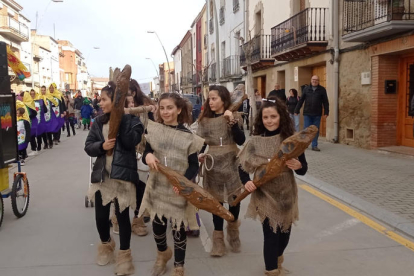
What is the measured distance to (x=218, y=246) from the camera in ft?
13.9

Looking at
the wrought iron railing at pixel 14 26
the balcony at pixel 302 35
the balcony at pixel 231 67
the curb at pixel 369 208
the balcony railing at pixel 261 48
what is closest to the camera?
the curb at pixel 369 208

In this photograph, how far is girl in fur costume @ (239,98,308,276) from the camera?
349 centimetres

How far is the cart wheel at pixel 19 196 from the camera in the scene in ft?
17.8

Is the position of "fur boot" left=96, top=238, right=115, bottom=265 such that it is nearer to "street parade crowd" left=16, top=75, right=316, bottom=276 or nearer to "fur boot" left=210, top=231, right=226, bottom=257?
"street parade crowd" left=16, top=75, right=316, bottom=276

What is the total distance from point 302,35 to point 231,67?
1320 cm

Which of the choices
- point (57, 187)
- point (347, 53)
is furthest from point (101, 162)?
point (347, 53)

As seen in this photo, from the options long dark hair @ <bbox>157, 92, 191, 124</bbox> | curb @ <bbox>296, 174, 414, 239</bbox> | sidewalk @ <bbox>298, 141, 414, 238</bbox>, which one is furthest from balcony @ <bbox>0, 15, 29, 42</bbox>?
long dark hair @ <bbox>157, 92, 191, 124</bbox>

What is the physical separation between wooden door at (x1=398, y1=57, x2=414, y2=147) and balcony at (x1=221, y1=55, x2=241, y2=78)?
15271 millimetres

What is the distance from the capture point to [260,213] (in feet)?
11.6

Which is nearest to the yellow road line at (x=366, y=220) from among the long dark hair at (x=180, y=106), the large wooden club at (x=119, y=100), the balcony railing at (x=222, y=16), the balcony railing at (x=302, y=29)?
the long dark hair at (x=180, y=106)

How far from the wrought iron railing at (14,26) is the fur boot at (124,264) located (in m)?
39.1

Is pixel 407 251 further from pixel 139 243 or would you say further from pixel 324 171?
pixel 324 171

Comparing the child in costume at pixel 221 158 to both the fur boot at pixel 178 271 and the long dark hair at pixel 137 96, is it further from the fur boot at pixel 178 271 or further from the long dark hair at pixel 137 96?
the long dark hair at pixel 137 96

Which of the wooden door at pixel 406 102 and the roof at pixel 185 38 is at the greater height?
the roof at pixel 185 38
